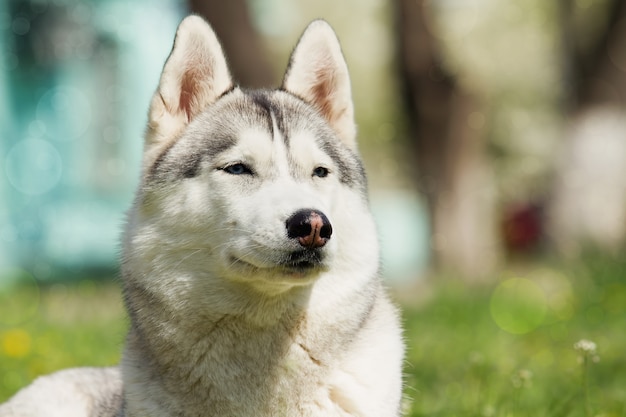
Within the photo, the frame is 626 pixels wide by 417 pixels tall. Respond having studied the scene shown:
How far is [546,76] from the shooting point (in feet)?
75.2

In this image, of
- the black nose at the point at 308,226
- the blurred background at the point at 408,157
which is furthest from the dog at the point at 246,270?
the blurred background at the point at 408,157

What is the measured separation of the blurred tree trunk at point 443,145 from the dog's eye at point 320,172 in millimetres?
7919

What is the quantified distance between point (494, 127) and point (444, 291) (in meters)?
16.8

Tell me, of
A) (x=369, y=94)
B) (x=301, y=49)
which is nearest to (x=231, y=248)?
(x=301, y=49)

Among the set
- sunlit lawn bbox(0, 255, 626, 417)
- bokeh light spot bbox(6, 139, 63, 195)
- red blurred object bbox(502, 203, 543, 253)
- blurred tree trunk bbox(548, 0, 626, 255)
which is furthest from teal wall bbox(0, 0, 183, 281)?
red blurred object bbox(502, 203, 543, 253)

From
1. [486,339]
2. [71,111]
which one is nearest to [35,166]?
[71,111]

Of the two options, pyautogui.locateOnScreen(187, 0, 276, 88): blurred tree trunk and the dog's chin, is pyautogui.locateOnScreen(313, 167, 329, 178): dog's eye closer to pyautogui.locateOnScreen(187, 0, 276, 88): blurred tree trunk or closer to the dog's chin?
the dog's chin

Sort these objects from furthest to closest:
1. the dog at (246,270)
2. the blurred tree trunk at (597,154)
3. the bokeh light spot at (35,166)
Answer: the bokeh light spot at (35,166)
the blurred tree trunk at (597,154)
the dog at (246,270)

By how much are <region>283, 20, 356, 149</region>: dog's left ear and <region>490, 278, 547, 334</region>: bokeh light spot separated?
3711 mm

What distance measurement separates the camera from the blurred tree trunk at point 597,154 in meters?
10.4

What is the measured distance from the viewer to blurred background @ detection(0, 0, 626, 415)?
28.2ft

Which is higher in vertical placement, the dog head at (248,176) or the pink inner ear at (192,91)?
the pink inner ear at (192,91)

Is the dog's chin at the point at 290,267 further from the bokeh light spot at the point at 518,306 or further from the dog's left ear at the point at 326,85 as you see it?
the bokeh light spot at the point at 518,306

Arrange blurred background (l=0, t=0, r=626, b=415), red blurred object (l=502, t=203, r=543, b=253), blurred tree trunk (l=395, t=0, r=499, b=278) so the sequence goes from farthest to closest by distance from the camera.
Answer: red blurred object (l=502, t=203, r=543, b=253)
blurred tree trunk (l=395, t=0, r=499, b=278)
blurred background (l=0, t=0, r=626, b=415)
